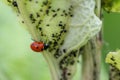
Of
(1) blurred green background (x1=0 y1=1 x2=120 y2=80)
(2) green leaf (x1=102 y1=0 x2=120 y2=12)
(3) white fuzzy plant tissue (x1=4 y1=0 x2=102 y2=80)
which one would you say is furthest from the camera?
(1) blurred green background (x1=0 y1=1 x2=120 y2=80)

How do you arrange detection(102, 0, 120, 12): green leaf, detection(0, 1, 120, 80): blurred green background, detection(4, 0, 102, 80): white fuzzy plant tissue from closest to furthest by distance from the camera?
1. detection(4, 0, 102, 80): white fuzzy plant tissue
2. detection(102, 0, 120, 12): green leaf
3. detection(0, 1, 120, 80): blurred green background

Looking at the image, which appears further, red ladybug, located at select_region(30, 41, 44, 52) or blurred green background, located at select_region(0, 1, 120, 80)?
blurred green background, located at select_region(0, 1, 120, 80)

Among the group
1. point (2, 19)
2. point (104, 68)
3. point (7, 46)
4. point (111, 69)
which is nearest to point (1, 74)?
point (7, 46)

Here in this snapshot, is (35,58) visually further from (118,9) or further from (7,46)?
(118,9)

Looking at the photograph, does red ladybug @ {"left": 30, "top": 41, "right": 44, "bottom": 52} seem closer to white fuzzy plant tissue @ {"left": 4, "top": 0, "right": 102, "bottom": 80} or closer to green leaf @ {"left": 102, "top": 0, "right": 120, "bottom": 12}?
white fuzzy plant tissue @ {"left": 4, "top": 0, "right": 102, "bottom": 80}

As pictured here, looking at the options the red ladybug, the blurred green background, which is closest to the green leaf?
the red ladybug

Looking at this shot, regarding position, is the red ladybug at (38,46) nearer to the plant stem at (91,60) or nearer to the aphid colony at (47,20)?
the aphid colony at (47,20)

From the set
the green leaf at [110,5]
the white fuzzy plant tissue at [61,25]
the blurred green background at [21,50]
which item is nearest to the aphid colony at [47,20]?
the white fuzzy plant tissue at [61,25]

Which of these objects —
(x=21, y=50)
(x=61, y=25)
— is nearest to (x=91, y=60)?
(x=61, y=25)
